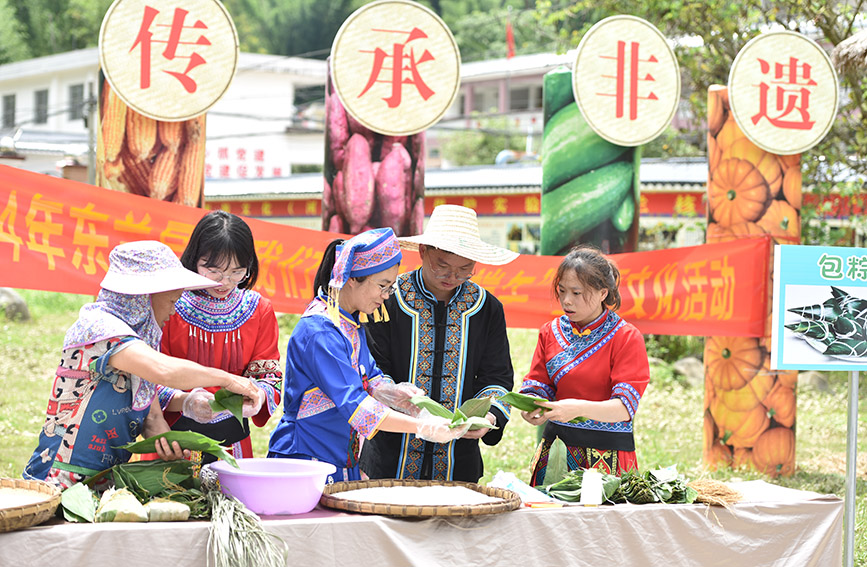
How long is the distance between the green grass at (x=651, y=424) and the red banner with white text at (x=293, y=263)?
1.13 m

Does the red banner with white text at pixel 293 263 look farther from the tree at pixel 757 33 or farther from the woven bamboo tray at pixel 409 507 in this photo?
the tree at pixel 757 33

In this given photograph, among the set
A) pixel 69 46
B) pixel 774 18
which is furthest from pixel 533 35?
pixel 774 18

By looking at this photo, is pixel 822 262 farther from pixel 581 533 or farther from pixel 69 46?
pixel 69 46

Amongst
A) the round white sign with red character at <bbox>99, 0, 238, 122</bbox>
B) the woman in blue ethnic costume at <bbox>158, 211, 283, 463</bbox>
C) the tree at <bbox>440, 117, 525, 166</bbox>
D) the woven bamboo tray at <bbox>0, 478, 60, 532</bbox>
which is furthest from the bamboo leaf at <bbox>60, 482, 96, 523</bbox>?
the tree at <bbox>440, 117, 525, 166</bbox>

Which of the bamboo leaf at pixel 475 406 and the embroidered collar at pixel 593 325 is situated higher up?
the embroidered collar at pixel 593 325

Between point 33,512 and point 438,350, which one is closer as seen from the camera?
point 33,512

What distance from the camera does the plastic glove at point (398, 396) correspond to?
2.84m

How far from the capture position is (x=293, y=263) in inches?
181

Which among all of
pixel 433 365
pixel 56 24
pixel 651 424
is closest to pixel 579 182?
pixel 433 365

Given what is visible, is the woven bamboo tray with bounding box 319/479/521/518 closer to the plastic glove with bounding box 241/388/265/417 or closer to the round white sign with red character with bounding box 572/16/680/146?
the plastic glove with bounding box 241/388/265/417

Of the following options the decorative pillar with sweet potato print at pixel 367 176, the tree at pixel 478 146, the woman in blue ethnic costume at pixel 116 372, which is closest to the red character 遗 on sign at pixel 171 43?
the decorative pillar with sweet potato print at pixel 367 176

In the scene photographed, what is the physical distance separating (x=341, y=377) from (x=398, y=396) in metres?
0.26

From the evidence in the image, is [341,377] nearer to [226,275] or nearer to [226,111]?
[226,275]

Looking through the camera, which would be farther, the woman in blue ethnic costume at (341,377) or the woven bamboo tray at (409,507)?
the woman in blue ethnic costume at (341,377)
